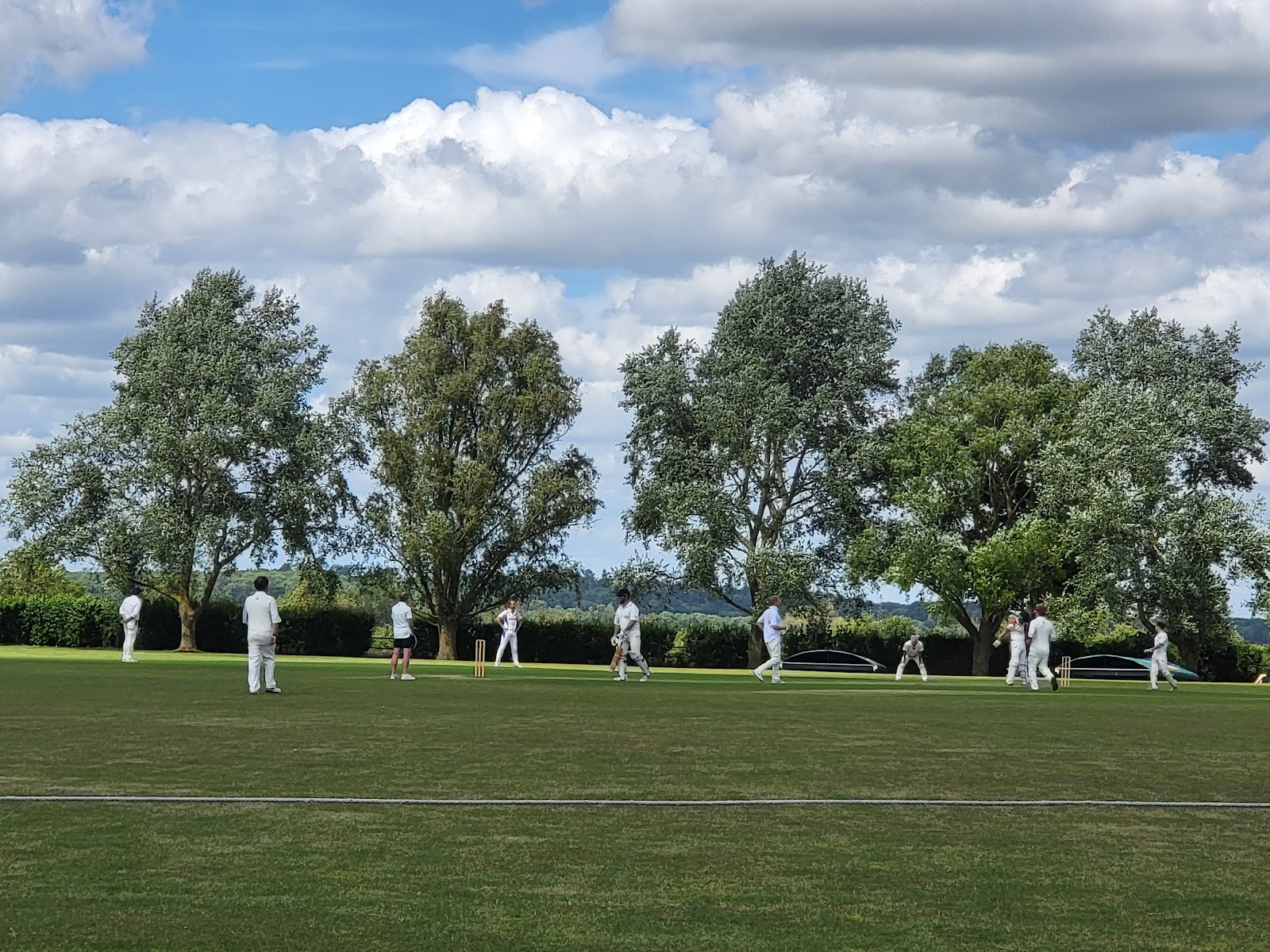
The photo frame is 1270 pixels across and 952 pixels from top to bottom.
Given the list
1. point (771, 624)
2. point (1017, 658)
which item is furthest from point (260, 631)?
point (1017, 658)

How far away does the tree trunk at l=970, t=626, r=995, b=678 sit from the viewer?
2948 inches

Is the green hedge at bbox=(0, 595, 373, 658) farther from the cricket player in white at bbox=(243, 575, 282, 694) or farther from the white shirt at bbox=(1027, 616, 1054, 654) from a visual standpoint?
the cricket player in white at bbox=(243, 575, 282, 694)

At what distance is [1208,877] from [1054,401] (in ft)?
217

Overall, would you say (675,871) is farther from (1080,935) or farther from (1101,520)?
(1101,520)

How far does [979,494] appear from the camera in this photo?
73.6m

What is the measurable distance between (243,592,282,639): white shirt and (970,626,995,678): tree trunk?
50.2m

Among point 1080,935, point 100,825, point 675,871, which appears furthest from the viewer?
point 100,825

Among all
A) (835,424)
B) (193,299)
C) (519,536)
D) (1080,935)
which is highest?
(193,299)

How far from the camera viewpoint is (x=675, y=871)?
9.73 meters

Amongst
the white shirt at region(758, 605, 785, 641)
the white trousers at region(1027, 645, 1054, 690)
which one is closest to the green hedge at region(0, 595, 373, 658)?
the white shirt at region(758, 605, 785, 641)

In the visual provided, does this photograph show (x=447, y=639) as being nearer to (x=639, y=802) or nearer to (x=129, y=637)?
(x=129, y=637)

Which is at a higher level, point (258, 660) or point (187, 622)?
point (187, 622)

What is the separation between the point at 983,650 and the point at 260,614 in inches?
1991

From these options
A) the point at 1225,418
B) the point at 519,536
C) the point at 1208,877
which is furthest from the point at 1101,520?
the point at 1208,877
